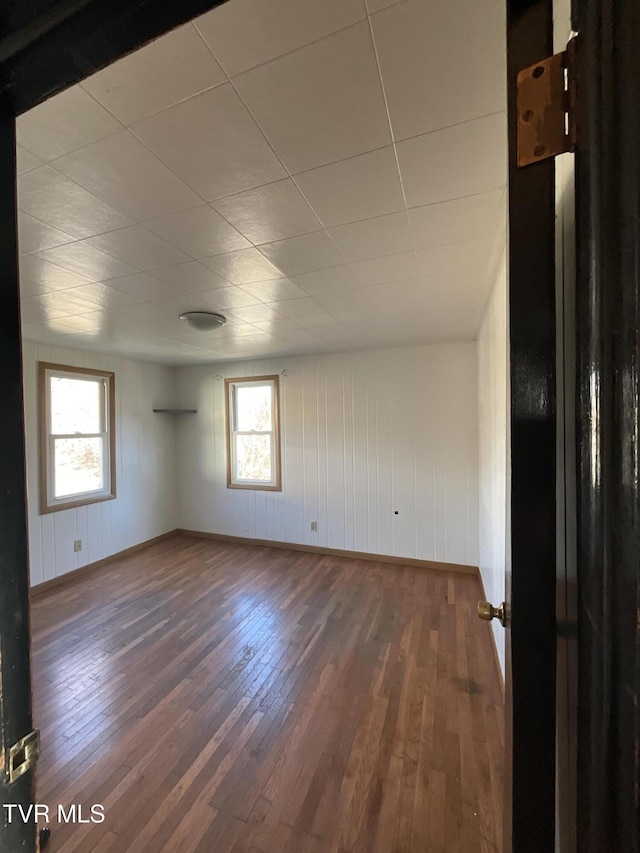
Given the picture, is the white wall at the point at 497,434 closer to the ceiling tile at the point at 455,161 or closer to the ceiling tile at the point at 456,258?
the ceiling tile at the point at 456,258

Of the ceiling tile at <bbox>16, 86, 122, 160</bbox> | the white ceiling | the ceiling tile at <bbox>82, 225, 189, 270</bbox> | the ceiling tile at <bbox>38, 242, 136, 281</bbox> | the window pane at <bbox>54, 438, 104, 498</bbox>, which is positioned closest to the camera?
the white ceiling

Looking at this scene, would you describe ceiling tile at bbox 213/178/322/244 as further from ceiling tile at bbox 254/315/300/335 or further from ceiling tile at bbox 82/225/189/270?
ceiling tile at bbox 254/315/300/335

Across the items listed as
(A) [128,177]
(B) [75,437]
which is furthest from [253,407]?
(A) [128,177]

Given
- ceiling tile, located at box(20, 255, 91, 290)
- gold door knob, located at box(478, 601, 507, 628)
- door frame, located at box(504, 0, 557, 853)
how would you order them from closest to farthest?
door frame, located at box(504, 0, 557, 853) < gold door knob, located at box(478, 601, 507, 628) < ceiling tile, located at box(20, 255, 91, 290)

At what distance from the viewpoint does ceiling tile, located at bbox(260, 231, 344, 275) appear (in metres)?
1.67

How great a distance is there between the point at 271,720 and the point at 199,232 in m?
2.44

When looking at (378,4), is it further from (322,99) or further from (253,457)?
(253,457)

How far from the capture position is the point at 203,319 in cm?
269

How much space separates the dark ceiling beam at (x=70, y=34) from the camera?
1.70 feet

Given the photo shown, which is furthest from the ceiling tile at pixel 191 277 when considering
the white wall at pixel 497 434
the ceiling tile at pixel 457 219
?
the white wall at pixel 497 434

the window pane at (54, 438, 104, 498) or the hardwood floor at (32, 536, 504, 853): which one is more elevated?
the window pane at (54, 438, 104, 498)

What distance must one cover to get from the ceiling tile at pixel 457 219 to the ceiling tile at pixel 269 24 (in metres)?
0.76

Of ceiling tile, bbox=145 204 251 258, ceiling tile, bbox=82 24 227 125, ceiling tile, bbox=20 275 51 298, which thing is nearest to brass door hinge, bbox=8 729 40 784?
ceiling tile, bbox=82 24 227 125

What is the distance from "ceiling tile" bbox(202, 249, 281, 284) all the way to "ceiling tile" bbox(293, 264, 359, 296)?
0.57ft
